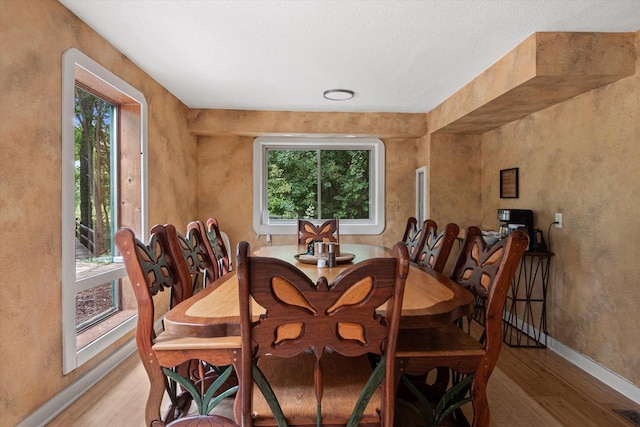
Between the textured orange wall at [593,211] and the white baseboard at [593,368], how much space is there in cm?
4

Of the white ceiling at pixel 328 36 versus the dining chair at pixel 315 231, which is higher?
the white ceiling at pixel 328 36

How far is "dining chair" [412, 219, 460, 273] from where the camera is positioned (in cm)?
226

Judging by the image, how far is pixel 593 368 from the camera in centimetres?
277

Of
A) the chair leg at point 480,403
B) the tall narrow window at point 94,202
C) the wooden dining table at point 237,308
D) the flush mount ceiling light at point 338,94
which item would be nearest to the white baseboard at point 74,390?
the tall narrow window at point 94,202

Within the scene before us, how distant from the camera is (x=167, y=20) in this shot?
7.95ft

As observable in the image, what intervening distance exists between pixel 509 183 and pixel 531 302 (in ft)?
4.10

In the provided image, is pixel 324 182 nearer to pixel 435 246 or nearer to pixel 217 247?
pixel 217 247

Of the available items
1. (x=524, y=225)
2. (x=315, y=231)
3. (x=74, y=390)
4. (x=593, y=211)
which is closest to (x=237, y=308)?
(x=74, y=390)

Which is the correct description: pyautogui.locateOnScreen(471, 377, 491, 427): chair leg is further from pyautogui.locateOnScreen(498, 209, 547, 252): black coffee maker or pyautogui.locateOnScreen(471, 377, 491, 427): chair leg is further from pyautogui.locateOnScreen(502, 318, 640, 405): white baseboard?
pyautogui.locateOnScreen(498, 209, 547, 252): black coffee maker

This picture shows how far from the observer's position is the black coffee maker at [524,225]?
11.0 ft

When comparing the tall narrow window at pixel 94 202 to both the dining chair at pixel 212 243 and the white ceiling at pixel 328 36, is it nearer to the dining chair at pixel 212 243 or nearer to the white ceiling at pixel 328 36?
the white ceiling at pixel 328 36

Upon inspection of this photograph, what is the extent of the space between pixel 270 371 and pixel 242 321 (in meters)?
0.55

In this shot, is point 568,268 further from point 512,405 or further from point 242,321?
point 242,321

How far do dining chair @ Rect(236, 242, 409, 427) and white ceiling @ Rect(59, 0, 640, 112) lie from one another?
1741 millimetres
